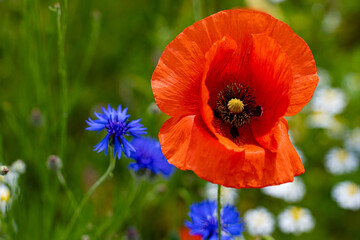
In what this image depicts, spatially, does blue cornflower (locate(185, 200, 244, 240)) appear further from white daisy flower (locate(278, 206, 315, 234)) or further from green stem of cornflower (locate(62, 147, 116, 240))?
white daisy flower (locate(278, 206, 315, 234))

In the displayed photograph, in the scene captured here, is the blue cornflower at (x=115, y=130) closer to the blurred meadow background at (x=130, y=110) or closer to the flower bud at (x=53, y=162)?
the flower bud at (x=53, y=162)

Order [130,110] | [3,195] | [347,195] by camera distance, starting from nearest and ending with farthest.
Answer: [3,195] → [347,195] → [130,110]

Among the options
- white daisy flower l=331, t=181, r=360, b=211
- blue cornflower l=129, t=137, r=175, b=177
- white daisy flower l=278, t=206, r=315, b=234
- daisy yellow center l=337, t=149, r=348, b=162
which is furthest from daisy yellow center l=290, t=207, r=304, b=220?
blue cornflower l=129, t=137, r=175, b=177

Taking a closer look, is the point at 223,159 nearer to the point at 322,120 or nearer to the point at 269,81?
the point at 269,81

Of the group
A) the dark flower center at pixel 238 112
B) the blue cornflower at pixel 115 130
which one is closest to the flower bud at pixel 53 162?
the blue cornflower at pixel 115 130

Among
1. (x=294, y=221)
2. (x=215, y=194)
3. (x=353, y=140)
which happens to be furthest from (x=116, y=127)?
(x=353, y=140)

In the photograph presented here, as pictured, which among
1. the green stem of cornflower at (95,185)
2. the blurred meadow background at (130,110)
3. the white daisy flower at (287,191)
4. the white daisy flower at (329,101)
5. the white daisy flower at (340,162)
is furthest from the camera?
the white daisy flower at (329,101)

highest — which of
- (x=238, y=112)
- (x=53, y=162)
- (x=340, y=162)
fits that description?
(x=238, y=112)
